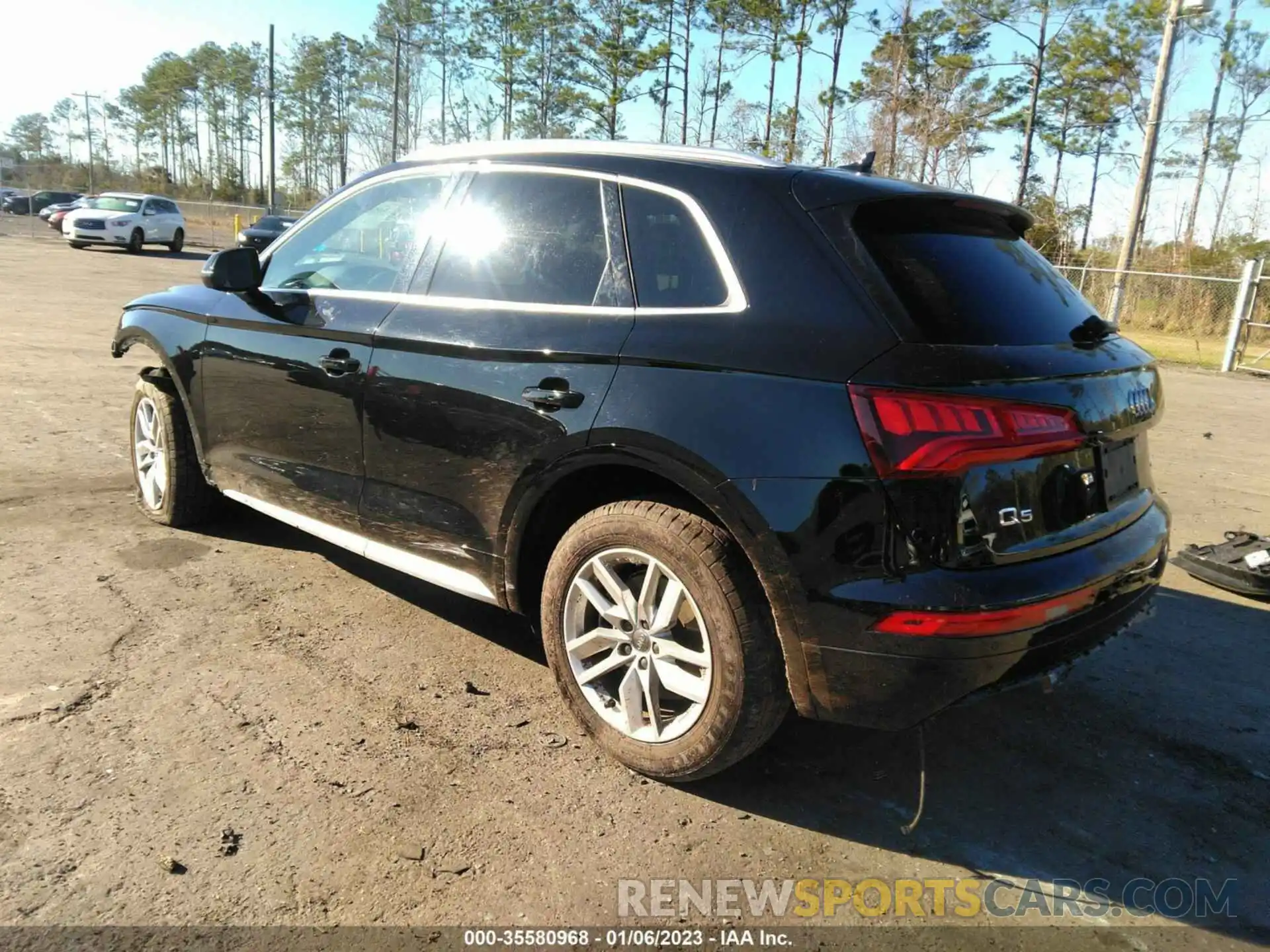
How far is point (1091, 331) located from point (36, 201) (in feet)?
181

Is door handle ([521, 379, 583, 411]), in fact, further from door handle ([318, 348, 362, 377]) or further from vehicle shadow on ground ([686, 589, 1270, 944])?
vehicle shadow on ground ([686, 589, 1270, 944])

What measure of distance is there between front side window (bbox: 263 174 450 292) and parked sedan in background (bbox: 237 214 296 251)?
20465 mm

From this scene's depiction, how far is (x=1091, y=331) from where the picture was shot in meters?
2.86

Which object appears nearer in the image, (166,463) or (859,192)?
(859,192)

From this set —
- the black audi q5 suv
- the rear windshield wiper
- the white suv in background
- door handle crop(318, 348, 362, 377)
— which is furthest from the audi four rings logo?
the white suv in background

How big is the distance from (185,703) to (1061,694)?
10.6ft

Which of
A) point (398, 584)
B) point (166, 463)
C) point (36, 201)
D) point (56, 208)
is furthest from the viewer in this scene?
point (36, 201)

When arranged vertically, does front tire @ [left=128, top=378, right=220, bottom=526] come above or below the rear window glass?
below

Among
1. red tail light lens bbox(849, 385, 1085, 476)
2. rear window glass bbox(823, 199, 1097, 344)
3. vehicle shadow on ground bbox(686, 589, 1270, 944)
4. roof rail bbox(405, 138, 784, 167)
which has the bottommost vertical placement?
vehicle shadow on ground bbox(686, 589, 1270, 944)

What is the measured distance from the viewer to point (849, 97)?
4003 cm

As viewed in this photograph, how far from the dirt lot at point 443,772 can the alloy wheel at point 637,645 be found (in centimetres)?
23

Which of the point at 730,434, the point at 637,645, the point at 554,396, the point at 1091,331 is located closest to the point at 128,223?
the point at 554,396

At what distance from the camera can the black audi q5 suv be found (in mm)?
2307

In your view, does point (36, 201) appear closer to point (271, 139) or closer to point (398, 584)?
point (271, 139)
